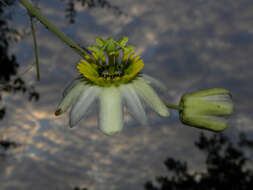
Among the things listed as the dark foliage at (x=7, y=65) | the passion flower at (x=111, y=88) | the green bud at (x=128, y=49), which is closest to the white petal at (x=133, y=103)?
the passion flower at (x=111, y=88)

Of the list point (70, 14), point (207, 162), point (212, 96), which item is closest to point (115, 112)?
point (212, 96)

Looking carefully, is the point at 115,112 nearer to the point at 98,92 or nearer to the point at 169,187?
the point at 98,92

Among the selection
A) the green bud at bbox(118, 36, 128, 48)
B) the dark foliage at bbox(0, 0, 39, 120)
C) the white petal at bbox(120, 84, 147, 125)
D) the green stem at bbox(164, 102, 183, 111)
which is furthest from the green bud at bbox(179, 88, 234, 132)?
the dark foliage at bbox(0, 0, 39, 120)

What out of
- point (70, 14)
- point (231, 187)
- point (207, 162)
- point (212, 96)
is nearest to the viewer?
point (212, 96)

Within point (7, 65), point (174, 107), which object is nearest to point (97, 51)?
point (174, 107)

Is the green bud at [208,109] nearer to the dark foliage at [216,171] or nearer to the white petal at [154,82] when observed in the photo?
the white petal at [154,82]

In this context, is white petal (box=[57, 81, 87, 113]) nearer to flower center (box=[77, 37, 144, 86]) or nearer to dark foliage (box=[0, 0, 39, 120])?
flower center (box=[77, 37, 144, 86])

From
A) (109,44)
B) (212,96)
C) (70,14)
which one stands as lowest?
(212,96)

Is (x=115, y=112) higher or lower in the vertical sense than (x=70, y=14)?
lower

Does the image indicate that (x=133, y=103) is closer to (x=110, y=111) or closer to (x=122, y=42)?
(x=110, y=111)
